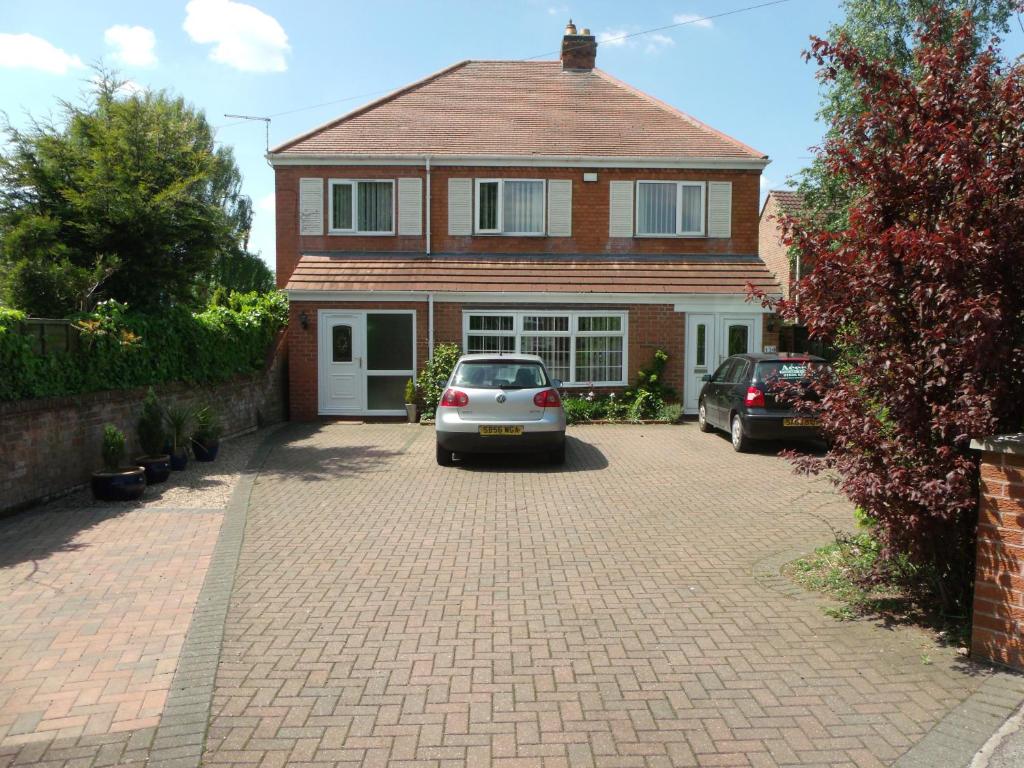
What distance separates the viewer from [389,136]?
1902 centimetres

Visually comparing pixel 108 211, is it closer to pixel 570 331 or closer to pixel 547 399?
pixel 547 399

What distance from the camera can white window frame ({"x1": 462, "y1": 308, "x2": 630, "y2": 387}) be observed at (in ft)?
56.3

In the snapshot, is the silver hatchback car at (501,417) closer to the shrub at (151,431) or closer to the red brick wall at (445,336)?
the shrub at (151,431)

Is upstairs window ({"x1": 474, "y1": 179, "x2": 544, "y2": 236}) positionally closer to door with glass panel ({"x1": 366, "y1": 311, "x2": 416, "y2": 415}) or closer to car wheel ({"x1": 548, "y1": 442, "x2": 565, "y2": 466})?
door with glass panel ({"x1": 366, "y1": 311, "x2": 416, "y2": 415})

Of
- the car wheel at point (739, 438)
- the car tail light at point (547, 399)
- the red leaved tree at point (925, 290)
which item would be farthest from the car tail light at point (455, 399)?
the red leaved tree at point (925, 290)

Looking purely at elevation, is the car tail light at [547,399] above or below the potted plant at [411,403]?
above

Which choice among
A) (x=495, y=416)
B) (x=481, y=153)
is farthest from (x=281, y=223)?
(x=495, y=416)

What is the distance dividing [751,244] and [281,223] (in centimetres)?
1073

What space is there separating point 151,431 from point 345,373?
6.97 meters

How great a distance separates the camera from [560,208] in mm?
18266

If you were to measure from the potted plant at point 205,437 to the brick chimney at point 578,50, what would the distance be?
1544 cm

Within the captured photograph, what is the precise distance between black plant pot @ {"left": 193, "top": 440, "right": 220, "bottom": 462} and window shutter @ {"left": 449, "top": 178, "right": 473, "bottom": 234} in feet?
27.9

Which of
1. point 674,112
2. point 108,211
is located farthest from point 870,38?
point 108,211

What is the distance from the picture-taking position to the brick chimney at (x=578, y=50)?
22.3 meters
